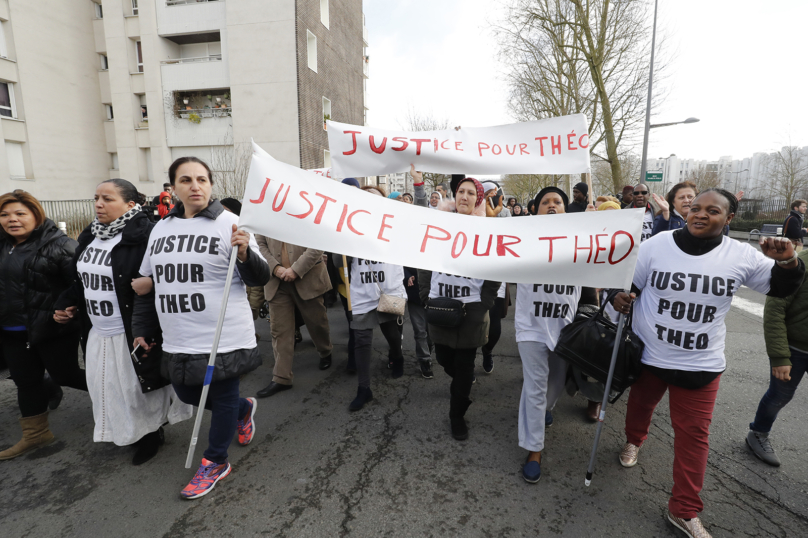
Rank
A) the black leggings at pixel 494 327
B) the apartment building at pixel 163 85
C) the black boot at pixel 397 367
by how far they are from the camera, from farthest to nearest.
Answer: the apartment building at pixel 163 85, the black boot at pixel 397 367, the black leggings at pixel 494 327

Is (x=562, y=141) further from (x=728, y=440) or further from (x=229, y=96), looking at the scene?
(x=229, y=96)

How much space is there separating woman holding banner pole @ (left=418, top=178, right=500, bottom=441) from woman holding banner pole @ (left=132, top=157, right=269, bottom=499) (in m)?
1.34

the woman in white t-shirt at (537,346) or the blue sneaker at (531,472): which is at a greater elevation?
the woman in white t-shirt at (537,346)

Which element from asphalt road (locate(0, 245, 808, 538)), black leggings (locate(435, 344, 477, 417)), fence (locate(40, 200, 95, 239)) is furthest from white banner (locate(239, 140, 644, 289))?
fence (locate(40, 200, 95, 239))

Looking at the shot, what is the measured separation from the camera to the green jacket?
9.20 ft

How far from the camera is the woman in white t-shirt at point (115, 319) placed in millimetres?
2793

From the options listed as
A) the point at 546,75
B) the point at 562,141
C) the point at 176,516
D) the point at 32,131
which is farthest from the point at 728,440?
the point at 32,131

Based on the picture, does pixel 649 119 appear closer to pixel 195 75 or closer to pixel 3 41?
pixel 195 75

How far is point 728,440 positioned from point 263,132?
19.4 meters

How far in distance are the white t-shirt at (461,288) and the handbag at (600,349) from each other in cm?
71

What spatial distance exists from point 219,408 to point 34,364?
5.97 feet

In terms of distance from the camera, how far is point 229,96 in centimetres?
1898

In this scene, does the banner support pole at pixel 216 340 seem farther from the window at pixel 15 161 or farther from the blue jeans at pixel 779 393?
the window at pixel 15 161

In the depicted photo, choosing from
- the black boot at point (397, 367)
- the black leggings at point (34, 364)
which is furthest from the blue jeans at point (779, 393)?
the black leggings at point (34, 364)
